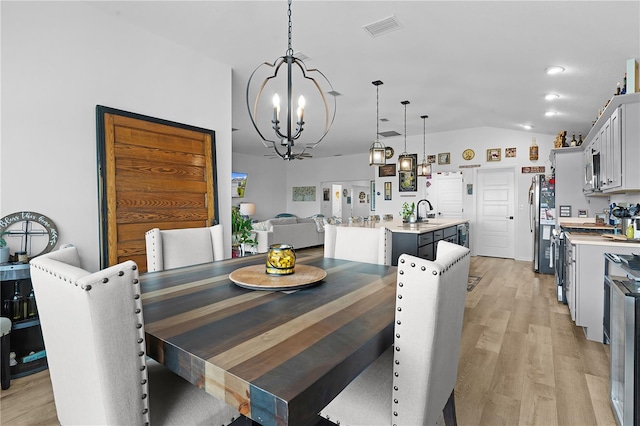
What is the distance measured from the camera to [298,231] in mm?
7902

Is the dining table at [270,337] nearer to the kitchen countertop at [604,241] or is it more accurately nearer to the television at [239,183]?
the kitchen countertop at [604,241]

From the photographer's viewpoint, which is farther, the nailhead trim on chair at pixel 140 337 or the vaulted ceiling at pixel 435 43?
the vaulted ceiling at pixel 435 43

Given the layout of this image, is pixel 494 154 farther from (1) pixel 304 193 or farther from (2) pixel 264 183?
(2) pixel 264 183

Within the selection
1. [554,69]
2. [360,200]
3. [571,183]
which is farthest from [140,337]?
[360,200]

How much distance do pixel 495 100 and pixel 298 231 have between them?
15.6 ft

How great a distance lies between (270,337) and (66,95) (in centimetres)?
268

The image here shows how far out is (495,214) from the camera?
720 cm

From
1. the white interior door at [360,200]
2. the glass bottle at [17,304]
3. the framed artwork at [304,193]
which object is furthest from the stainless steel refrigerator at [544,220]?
the white interior door at [360,200]

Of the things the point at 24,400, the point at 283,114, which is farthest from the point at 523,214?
the point at 24,400

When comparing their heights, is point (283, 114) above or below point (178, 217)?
above

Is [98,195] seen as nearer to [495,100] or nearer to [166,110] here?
[166,110]

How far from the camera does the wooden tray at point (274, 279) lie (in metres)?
1.53

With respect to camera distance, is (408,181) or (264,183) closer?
(408,181)

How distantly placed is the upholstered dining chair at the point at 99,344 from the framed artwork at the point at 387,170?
789 cm
